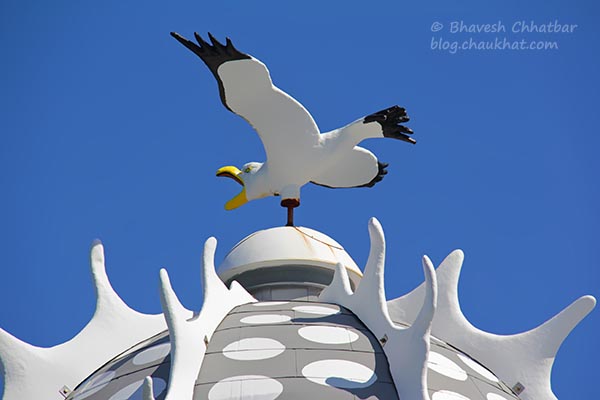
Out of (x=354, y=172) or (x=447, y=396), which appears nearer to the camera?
(x=447, y=396)

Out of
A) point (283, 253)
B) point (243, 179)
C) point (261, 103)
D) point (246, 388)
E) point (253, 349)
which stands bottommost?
point (246, 388)

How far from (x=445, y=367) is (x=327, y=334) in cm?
148

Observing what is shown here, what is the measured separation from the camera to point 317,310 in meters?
18.2

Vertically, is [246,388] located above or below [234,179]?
below

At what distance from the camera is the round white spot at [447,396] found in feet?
52.3

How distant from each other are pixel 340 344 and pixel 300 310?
56.8 inches

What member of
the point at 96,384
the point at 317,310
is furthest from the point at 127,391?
the point at 317,310

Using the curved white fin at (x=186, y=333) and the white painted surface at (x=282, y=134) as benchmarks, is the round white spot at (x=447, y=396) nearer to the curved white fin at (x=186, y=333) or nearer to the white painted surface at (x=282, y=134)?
the curved white fin at (x=186, y=333)

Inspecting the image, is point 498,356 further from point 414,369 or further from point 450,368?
point 414,369

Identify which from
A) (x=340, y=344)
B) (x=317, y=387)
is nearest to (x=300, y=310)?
(x=340, y=344)

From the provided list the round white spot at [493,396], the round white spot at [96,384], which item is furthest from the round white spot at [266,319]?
the round white spot at [493,396]

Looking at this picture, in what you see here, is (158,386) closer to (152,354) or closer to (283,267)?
(152,354)

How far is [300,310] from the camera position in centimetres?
1808

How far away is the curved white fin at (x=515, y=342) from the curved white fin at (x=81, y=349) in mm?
3771
